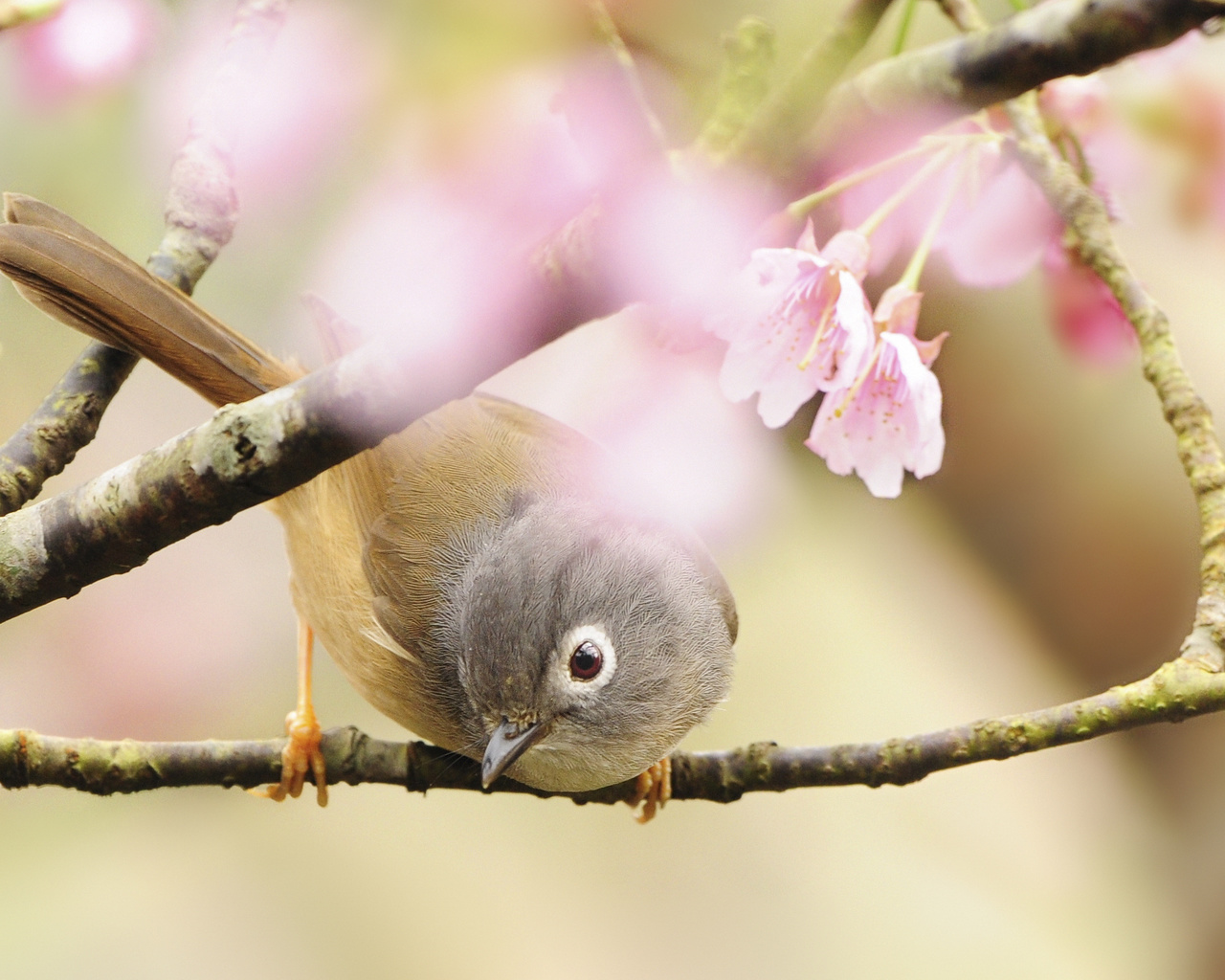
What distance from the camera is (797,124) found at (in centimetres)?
44

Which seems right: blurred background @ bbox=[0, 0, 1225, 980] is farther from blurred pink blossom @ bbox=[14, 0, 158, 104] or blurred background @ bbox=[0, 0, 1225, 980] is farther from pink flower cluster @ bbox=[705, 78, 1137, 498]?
pink flower cluster @ bbox=[705, 78, 1137, 498]

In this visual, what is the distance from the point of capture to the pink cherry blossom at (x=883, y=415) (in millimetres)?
744

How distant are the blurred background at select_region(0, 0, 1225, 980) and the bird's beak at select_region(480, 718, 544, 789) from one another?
32 cm

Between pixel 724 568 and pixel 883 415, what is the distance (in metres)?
1.33

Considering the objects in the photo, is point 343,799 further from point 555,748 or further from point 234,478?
point 234,478

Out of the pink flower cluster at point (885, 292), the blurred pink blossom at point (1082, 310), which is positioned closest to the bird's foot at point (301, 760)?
the pink flower cluster at point (885, 292)

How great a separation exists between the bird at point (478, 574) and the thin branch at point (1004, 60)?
51 cm

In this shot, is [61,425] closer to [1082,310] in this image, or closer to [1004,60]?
[1004,60]

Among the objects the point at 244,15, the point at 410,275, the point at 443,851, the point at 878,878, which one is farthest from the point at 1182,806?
the point at 244,15

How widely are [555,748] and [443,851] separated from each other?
1223 mm

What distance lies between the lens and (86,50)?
112 cm

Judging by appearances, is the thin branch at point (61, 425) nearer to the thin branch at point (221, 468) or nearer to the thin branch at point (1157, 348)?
the thin branch at point (221, 468)

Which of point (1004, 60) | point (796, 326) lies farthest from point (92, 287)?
point (1004, 60)

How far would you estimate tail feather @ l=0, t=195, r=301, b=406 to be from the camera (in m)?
0.84
